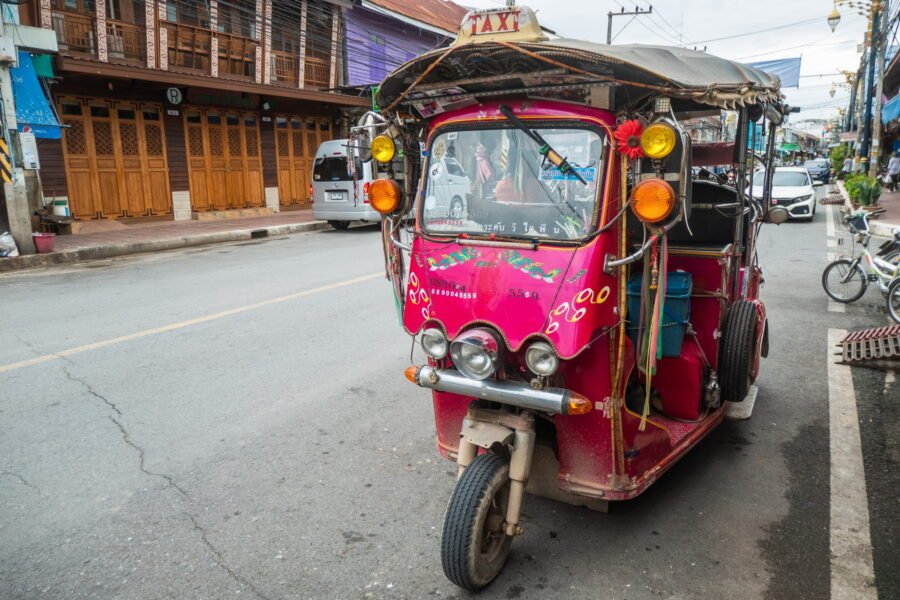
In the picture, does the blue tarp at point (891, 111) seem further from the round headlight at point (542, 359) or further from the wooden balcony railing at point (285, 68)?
the round headlight at point (542, 359)

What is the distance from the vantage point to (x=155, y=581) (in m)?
2.83

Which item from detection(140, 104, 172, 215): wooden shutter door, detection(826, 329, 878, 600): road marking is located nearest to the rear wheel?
detection(826, 329, 878, 600): road marking

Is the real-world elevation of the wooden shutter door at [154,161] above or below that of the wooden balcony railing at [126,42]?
below

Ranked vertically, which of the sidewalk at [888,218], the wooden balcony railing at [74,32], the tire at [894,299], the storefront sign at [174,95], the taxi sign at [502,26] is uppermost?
the wooden balcony railing at [74,32]

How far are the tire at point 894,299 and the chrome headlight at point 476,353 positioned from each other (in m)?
6.19

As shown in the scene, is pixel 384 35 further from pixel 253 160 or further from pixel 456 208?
pixel 456 208

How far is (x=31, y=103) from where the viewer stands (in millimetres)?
11766

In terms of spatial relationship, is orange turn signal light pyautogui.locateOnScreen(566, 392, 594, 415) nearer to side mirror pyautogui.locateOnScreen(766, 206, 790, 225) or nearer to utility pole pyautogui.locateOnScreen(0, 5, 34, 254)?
side mirror pyautogui.locateOnScreen(766, 206, 790, 225)

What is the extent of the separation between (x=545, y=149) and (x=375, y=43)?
21.9 meters

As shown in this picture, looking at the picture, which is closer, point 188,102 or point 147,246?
point 147,246

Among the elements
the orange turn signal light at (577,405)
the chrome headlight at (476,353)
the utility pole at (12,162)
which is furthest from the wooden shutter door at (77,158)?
the orange turn signal light at (577,405)

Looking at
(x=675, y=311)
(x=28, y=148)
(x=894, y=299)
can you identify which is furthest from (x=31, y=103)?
(x=894, y=299)

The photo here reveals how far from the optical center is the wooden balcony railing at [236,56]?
18062 mm

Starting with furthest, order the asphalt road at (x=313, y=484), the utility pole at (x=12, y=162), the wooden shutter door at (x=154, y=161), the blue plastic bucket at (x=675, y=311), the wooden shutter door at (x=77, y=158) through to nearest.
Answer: the wooden shutter door at (x=154, y=161)
the wooden shutter door at (x=77, y=158)
the utility pole at (x=12, y=162)
the blue plastic bucket at (x=675, y=311)
the asphalt road at (x=313, y=484)
